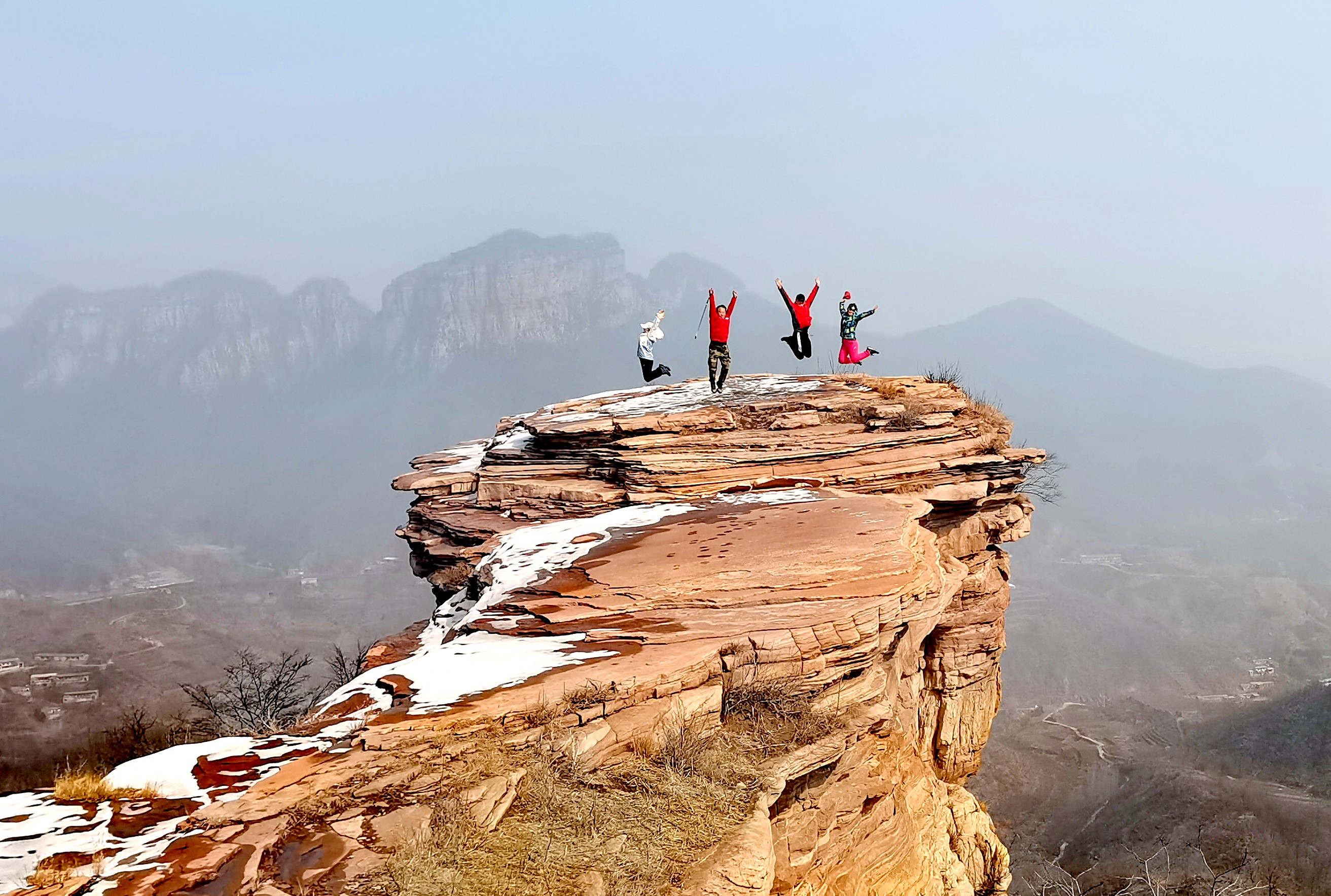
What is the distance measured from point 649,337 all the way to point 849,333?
4.98m

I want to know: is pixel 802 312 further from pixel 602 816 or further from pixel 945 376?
pixel 602 816

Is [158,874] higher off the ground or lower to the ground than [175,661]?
higher

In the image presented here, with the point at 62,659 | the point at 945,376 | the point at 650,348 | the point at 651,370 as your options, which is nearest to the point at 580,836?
the point at 650,348

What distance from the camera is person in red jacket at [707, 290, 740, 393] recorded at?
603 inches

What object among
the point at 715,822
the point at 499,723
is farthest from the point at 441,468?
the point at 715,822

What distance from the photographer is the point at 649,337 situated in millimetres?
16812

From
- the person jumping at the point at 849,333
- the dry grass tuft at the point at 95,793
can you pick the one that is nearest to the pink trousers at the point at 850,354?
the person jumping at the point at 849,333

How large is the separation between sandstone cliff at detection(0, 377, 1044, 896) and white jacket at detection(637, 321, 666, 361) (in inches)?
105

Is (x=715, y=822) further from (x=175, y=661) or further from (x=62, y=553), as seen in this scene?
(x=62, y=553)

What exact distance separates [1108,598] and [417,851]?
9572 centimetres

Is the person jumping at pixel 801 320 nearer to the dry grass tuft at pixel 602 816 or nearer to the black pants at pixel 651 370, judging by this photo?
the black pants at pixel 651 370

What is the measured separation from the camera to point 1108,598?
8325 centimetres

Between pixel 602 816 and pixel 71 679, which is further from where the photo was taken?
pixel 71 679

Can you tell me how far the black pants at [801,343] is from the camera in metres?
16.1
